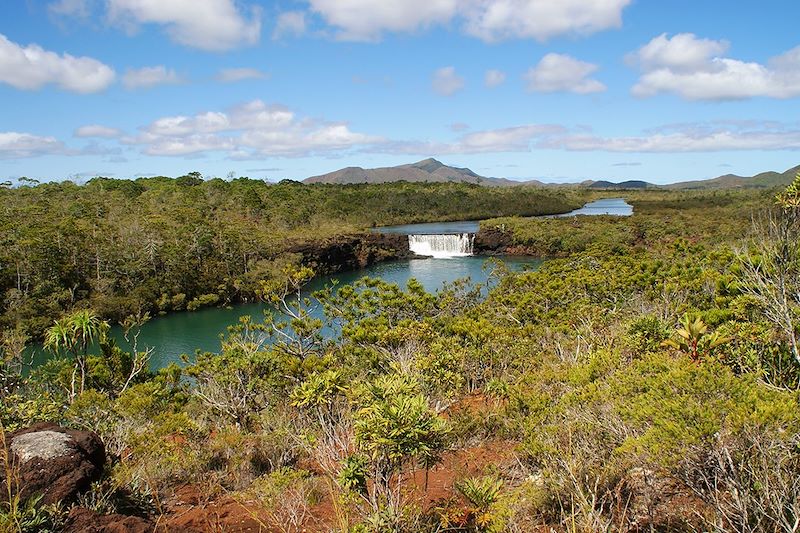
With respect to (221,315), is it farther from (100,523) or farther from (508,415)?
(100,523)

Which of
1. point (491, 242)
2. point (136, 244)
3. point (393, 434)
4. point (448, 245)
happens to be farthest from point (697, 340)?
point (491, 242)

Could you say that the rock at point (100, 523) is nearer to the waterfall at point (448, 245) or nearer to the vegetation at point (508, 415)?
the vegetation at point (508, 415)

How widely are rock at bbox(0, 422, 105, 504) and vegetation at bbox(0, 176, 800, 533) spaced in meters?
0.35

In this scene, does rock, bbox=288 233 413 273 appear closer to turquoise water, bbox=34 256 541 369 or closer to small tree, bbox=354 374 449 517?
turquoise water, bbox=34 256 541 369

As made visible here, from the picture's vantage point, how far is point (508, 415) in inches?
405

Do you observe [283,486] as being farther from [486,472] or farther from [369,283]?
[369,283]

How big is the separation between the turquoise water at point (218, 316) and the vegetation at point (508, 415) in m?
9.55

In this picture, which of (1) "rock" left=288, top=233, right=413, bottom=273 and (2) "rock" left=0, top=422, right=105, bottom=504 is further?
(1) "rock" left=288, top=233, right=413, bottom=273

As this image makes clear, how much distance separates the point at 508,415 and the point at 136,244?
45.1 m

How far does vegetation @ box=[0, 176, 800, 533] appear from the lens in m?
5.05

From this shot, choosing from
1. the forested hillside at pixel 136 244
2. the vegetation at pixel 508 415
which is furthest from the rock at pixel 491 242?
the vegetation at pixel 508 415

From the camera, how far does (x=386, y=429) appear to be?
546 cm

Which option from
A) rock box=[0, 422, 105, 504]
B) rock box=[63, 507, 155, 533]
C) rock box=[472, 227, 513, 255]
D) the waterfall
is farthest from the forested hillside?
rock box=[63, 507, 155, 533]

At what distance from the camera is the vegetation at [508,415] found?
5.05 m
